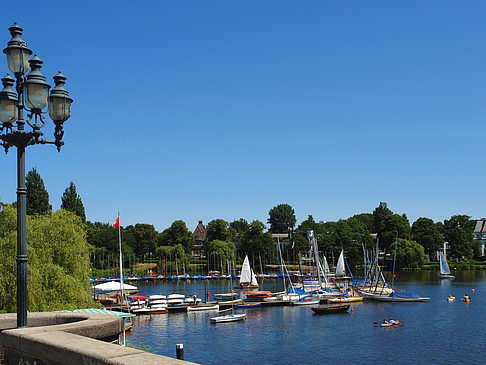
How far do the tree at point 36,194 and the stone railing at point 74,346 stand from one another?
410 ft

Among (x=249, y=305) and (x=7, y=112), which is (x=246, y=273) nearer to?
(x=249, y=305)

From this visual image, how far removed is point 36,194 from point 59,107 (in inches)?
4998

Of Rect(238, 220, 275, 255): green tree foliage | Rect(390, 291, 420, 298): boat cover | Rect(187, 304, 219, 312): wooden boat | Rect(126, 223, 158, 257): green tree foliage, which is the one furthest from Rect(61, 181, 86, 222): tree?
Rect(390, 291, 420, 298): boat cover

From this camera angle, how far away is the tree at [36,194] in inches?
4953

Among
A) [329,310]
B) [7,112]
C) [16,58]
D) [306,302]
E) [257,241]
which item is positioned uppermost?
[16,58]

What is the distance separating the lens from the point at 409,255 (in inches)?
6486

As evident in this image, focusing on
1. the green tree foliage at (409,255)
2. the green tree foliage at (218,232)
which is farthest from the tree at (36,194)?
the green tree foliage at (409,255)

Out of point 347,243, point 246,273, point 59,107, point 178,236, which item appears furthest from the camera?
point 178,236

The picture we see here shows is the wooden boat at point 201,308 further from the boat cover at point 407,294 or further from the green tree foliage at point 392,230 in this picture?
the green tree foliage at point 392,230

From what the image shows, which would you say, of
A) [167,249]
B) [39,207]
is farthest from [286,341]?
[167,249]

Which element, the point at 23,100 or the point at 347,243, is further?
the point at 347,243

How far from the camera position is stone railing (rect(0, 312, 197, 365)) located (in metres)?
6.39

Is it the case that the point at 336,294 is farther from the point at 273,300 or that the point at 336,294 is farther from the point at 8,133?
the point at 8,133

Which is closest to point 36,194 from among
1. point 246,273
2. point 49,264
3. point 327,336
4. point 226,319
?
point 246,273
